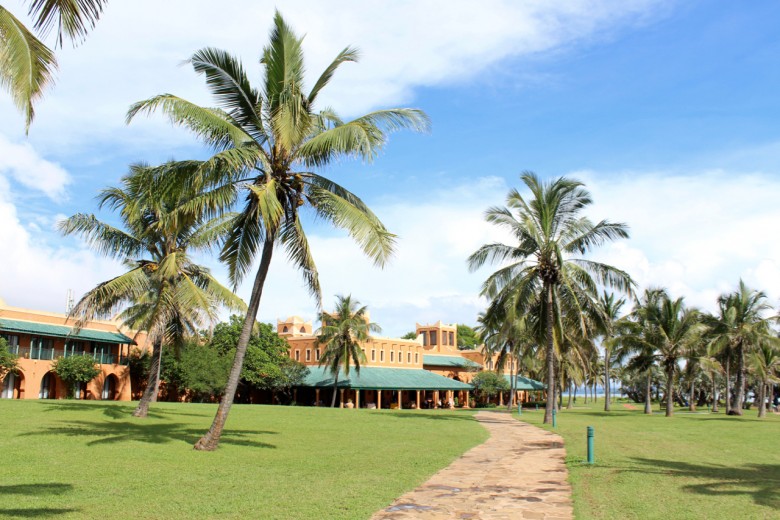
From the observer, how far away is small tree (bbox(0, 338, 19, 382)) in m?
33.2

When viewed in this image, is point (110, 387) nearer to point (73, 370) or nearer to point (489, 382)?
point (73, 370)

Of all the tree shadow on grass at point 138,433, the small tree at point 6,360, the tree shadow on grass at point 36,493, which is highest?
the small tree at point 6,360

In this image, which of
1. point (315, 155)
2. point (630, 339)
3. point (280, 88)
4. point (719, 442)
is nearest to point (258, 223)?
point (315, 155)

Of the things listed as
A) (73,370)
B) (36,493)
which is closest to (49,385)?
(73,370)

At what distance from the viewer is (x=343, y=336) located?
4856cm

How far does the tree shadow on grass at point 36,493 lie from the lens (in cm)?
714

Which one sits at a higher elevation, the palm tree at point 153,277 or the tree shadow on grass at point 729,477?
the palm tree at point 153,277

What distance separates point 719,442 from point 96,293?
19.5m

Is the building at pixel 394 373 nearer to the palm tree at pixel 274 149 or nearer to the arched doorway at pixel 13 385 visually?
the arched doorway at pixel 13 385

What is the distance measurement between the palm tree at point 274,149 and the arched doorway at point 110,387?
31722 mm

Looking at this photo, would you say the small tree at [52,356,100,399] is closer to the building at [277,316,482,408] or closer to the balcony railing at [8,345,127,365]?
the balcony railing at [8,345,127,365]

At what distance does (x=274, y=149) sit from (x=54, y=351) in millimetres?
31462

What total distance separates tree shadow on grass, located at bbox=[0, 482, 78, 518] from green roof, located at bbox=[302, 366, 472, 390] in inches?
1633

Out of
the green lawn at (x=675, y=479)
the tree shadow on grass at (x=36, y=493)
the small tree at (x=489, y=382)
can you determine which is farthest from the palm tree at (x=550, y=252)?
the small tree at (x=489, y=382)
